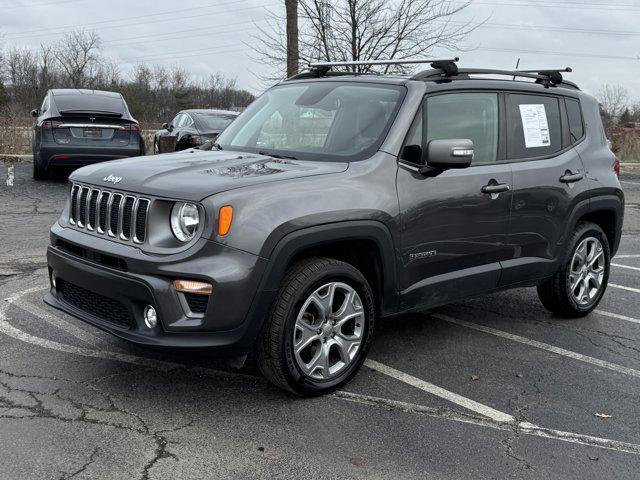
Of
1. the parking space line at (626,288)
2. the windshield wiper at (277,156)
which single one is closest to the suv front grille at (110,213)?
the windshield wiper at (277,156)

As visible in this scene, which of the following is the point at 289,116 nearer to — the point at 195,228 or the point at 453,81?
the point at 453,81

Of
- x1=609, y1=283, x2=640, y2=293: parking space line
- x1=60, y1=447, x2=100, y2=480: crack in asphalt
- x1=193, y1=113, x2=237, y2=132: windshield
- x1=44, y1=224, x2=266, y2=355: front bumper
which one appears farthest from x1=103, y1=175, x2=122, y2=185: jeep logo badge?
x1=193, y1=113, x2=237, y2=132: windshield

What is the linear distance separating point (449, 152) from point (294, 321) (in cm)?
135

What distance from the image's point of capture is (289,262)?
156 inches

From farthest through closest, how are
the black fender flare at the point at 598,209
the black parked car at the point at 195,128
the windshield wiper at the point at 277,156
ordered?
the black parked car at the point at 195,128, the black fender flare at the point at 598,209, the windshield wiper at the point at 277,156

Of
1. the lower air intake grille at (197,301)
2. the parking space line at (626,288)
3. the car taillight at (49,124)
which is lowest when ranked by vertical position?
the parking space line at (626,288)

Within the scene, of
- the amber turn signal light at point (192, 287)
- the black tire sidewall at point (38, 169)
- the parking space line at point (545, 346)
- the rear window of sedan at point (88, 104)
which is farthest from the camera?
the black tire sidewall at point (38, 169)

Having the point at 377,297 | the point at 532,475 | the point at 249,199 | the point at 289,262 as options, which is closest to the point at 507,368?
the point at 377,297

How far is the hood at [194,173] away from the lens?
149 inches

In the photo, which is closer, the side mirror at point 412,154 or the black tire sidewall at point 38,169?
the side mirror at point 412,154

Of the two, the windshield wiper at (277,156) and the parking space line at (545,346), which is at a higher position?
the windshield wiper at (277,156)

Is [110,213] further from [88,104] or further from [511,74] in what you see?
[88,104]

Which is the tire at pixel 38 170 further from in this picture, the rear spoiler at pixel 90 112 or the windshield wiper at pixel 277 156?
the windshield wiper at pixel 277 156

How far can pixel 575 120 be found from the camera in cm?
580
